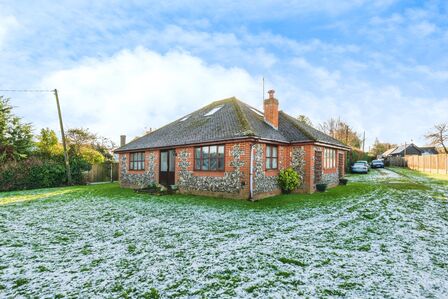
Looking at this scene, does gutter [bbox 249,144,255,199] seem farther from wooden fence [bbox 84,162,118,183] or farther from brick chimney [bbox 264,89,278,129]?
wooden fence [bbox 84,162,118,183]

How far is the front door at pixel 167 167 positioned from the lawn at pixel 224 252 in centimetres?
500

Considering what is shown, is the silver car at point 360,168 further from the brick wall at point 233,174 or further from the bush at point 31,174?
the bush at point 31,174

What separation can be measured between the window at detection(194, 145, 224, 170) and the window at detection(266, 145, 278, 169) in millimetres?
2380

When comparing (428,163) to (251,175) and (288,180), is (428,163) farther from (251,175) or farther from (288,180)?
(251,175)

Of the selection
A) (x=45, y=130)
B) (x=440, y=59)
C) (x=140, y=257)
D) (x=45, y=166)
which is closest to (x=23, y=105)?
(x=45, y=130)

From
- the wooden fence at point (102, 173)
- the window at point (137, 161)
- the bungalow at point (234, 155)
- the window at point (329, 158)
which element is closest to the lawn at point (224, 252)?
the bungalow at point (234, 155)

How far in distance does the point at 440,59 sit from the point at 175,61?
14.3 meters

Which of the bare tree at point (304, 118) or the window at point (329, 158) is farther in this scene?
the bare tree at point (304, 118)

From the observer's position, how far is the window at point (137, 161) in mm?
16516

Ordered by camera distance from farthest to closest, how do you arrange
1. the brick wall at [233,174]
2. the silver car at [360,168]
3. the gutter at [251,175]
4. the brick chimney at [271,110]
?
the silver car at [360,168]
the brick chimney at [271,110]
the brick wall at [233,174]
the gutter at [251,175]

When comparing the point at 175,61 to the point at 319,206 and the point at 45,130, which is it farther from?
the point at 45,130

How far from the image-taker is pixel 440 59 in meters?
12.5

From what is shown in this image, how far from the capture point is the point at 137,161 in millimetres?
16953

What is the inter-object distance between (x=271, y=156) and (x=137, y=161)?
987 centimetres
